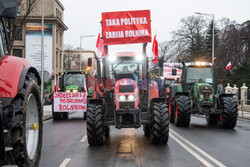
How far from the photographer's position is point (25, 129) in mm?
4398

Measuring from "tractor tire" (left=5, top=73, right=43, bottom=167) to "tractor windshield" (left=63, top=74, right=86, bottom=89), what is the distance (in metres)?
15.1

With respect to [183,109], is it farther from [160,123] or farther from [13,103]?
[13,103]

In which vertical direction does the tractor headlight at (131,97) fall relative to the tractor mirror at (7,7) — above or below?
below

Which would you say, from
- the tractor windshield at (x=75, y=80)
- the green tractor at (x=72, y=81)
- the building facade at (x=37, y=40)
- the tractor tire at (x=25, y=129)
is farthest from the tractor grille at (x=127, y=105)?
the building facade at (x=37, y=40)

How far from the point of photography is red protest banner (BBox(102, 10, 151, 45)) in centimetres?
1045

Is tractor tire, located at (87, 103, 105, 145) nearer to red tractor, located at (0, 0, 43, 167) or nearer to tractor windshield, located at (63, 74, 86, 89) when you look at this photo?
red tractor, located at (0, 0, 43, 167)

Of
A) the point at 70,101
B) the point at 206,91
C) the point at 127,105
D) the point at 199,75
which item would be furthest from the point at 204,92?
the point at 70,101

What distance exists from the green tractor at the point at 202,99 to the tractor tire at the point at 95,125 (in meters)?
5.23

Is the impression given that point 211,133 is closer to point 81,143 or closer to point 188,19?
point 81,143

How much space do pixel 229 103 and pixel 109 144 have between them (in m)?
5.76

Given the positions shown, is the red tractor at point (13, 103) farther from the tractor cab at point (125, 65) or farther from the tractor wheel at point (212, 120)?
the tractor wheel at point (212, 120)

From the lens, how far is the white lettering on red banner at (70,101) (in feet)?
61.3

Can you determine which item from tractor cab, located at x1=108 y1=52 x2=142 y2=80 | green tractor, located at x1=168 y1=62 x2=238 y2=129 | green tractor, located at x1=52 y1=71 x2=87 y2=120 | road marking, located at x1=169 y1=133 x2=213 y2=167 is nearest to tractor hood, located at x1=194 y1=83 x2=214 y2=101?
green tractor, located at x1=168 y1=62 x2=238 y2=129

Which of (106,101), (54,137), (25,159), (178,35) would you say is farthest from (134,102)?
(178,35)
